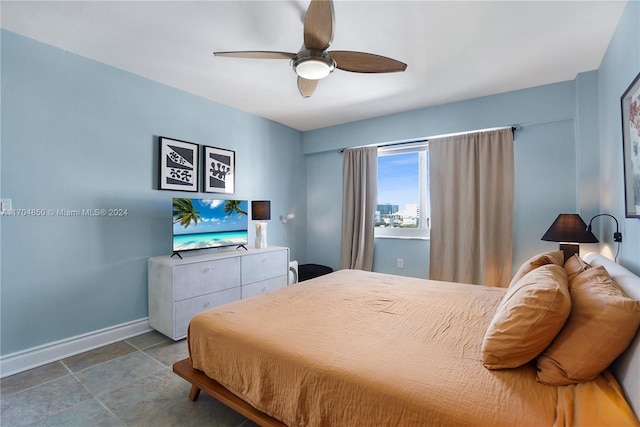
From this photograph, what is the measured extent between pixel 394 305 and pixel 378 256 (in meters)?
2.29

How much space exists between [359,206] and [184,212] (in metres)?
2.34

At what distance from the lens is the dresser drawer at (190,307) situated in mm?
2660

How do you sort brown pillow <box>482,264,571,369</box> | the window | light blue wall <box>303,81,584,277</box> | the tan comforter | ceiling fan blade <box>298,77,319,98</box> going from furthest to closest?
the window < light blue wall <box>303,81,584,277</box> < ceiling fan blade <box>298,77,319,98</box> < brown pillow <box>482,264,571,369</box> < the tan comforter

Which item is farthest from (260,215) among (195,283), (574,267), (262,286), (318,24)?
(574,267)

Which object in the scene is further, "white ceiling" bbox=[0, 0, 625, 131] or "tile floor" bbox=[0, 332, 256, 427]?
"white ceiling" bbox=[0, 0, 625, 131]

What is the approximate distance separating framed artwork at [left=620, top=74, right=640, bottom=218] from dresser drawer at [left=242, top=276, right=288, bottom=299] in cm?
306

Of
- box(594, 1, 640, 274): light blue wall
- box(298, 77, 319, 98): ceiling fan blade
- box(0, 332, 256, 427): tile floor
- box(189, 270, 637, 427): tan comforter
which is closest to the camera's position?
box(189, 270, 637, 427): tan comforter

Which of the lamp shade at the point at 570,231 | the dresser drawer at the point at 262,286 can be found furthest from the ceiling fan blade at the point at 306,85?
the lamp shade at the point at 570,231

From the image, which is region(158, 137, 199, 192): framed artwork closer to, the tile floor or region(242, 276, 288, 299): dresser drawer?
region(242, 276, 288, 299): dresser drawer

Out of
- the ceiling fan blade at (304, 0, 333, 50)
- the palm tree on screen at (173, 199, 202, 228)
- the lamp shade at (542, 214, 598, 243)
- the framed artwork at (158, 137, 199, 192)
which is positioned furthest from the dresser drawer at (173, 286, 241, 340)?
the lamp shade at (542, 214, 598, 243)

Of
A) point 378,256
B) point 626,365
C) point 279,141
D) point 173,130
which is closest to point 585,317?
point 626,365

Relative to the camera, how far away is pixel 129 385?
1990 millimetres

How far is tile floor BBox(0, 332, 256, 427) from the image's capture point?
5.44 ft

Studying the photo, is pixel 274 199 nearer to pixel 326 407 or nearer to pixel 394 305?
pixel 394 305
